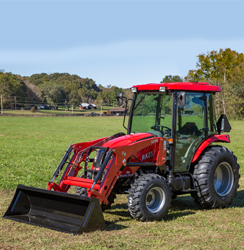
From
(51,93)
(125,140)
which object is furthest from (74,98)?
(125,140)

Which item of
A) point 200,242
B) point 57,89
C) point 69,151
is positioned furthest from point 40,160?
point 57,89

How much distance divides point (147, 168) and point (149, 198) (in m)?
0.68

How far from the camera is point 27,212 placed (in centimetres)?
593

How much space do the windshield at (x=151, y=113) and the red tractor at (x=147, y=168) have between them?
0.02 metres

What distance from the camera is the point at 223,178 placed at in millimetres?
7258

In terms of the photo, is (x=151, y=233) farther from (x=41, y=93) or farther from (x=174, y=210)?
(x=41, y=93)

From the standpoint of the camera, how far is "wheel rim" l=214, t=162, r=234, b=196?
7118 mm

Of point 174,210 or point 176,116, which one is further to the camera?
point 174,210

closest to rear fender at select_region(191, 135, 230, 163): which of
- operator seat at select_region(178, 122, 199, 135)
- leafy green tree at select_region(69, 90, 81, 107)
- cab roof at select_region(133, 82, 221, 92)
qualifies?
operator seat at select_region(178, 122, 199, 135)

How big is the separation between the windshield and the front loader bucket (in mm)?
2250

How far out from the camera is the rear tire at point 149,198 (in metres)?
5.58

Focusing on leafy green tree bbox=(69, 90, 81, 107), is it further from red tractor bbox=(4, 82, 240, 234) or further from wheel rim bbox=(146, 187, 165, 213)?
wheel rim bbox=(146, 187, 165, 213)

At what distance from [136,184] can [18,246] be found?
82.0 inches

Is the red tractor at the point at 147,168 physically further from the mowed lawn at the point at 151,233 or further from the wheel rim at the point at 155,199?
the mowed lawn at the point at 151,233
